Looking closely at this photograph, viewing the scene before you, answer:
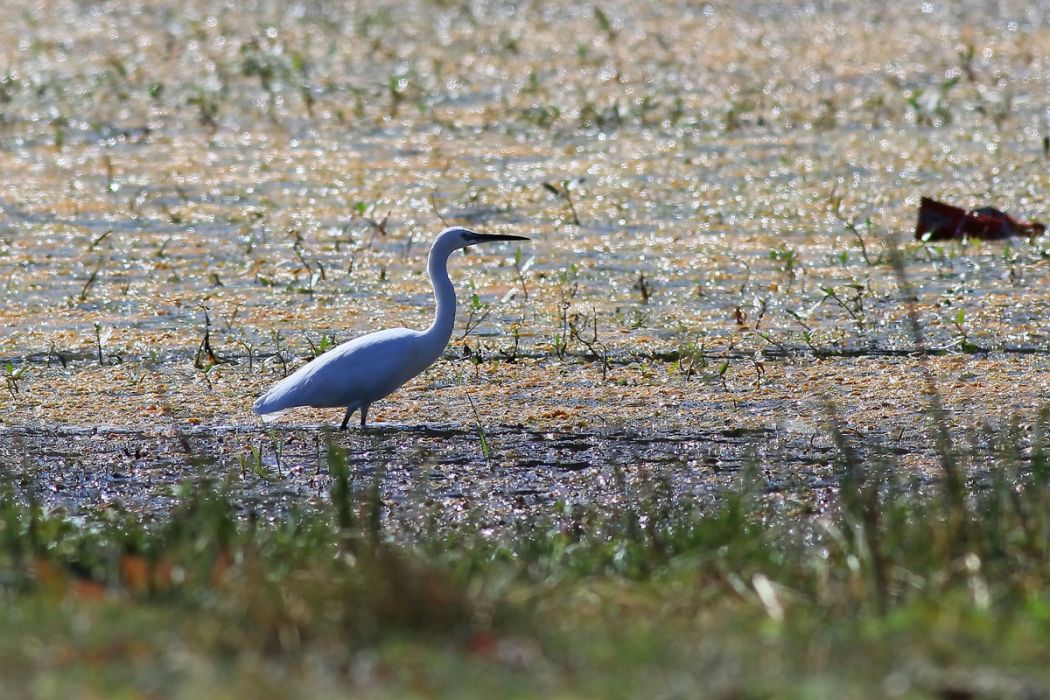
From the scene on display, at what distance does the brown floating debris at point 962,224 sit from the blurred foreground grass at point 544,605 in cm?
366

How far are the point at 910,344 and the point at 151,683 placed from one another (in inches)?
170

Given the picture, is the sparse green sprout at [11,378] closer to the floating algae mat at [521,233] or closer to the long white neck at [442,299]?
the floating algae mat at [521,233]

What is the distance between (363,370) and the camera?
18.9 ft

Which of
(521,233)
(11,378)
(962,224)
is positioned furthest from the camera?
(521,233)

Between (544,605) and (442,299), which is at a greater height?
(442,299)

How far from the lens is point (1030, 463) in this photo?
5.10m

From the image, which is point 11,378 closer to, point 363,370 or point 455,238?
point 363,370

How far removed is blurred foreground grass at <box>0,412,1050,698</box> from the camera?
2.86 m

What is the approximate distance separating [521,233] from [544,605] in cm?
498

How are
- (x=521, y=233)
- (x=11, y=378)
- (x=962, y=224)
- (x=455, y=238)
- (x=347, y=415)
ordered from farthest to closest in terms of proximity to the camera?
(x=521, y=233) < (x=962, y=224) < (x=455, y=238) < (x=11, y=378) < (x=347, y=415)

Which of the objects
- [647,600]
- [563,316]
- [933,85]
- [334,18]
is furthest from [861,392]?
[334,18]

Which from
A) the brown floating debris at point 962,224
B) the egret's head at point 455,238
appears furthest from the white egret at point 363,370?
the brown floating debris at point 962,224

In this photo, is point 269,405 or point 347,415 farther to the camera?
point 347,415

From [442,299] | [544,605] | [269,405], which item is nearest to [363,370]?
[269,405]
